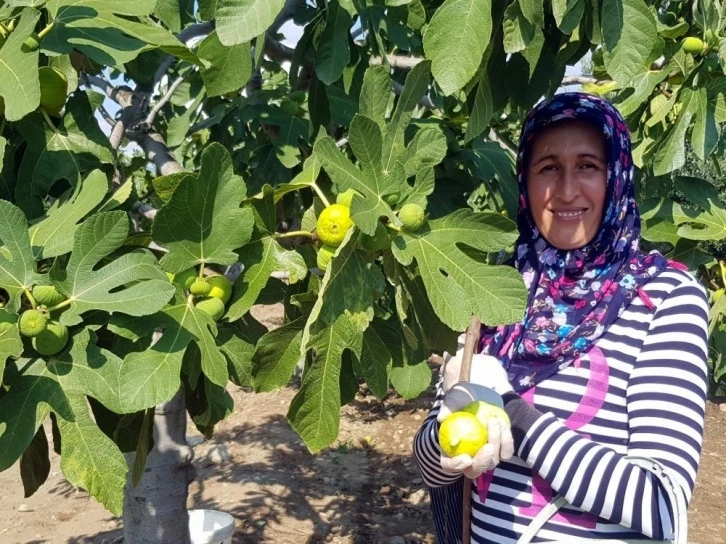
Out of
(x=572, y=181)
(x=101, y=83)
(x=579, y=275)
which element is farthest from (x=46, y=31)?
(x=101, y=83)

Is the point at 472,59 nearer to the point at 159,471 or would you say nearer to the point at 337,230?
the point at 337,230

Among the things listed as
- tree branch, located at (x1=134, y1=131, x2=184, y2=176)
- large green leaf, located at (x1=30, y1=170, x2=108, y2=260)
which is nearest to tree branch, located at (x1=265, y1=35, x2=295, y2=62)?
tree branch, located at (x1=134, y1=131, x2=184, y2=176)

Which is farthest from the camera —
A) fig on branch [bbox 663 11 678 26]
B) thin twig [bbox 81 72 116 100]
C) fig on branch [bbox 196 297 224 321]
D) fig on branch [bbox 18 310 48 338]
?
thin twig [bbox 81 72 116 100]

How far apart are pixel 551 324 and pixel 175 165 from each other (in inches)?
48.6

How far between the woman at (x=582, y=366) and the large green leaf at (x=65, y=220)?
2.81ft

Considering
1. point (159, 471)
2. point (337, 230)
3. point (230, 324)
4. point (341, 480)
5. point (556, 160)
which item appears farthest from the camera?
point (341, 480)

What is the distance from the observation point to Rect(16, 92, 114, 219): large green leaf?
1.44 metres

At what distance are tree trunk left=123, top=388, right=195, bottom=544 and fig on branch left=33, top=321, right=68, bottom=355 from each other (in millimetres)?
1509

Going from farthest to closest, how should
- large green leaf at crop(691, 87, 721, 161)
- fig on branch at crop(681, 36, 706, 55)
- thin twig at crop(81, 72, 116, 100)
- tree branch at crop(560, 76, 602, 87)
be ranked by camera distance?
tree branch at crop(560, 76, 602, 87)
thin twig at crop(81, 72, 116, 100)
fig on branch at crop(681, 36, 706, 55)
large green leaf at crop(691, 87, 721, 161)

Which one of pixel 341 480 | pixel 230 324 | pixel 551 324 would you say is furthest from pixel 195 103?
pixel 341 480

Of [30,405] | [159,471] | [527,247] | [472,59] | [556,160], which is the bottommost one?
[159,471]

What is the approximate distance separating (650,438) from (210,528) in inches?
113

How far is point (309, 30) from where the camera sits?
1.92 meters

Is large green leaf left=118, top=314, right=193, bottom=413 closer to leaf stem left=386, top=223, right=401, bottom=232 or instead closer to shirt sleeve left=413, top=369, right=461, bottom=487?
leaf stem left=386, top=223, right=401, bottom=232
